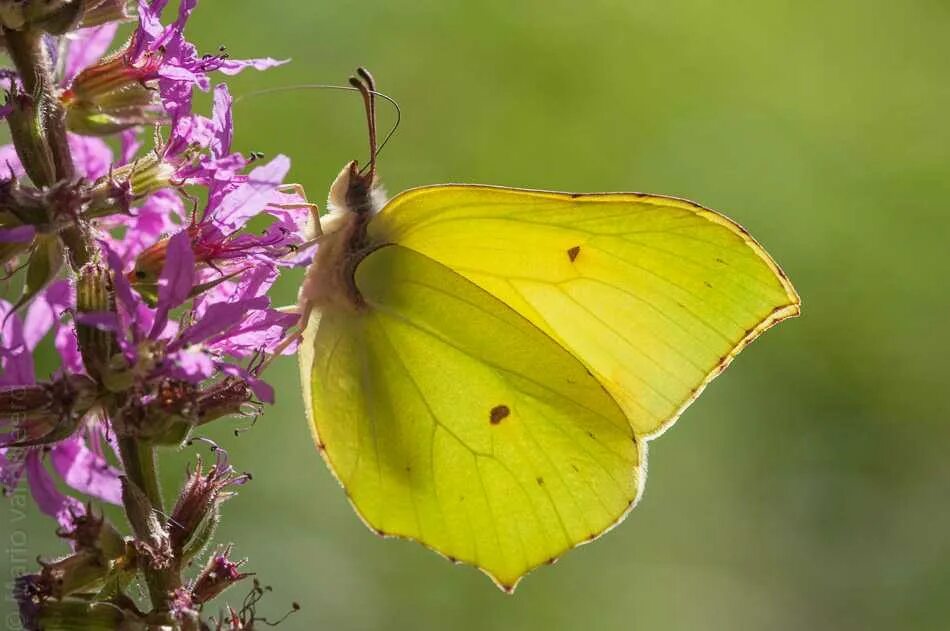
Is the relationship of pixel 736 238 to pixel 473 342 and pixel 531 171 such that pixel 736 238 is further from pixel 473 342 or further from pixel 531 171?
pixel 531 171

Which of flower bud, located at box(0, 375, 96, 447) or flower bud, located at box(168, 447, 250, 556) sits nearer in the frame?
flower bud, located at box(0, 375, 96, 447)

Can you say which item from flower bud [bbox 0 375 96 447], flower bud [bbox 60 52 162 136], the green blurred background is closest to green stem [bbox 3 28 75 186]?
flower bud [bbox 60 52 162 136]

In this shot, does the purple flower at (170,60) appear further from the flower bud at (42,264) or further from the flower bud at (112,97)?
the flower bud at (42,264)

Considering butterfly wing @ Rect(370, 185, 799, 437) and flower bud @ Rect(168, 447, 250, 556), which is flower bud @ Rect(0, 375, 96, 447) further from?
butterfly wing @ Rect(370, 185, 799, 437)

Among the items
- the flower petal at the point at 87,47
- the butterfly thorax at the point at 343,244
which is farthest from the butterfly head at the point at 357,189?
the flower petal at the point at 87,47

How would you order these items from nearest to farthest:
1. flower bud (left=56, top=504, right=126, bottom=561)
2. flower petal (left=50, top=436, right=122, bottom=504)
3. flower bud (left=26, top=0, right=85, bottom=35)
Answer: flower bud (left=26, top=0, right=85, bottom=35)
flower bud (left=56, top=504, right=126, bottom=561)
flower petal (left=50, top=436, right=122, bottom=504)

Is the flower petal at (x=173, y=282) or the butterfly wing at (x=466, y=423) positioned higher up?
the flower petal at (x=173, y=282)

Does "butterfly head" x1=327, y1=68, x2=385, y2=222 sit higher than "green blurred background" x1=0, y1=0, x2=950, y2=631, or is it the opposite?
"butterfly head" x1=327, y1=68, x2=385, y2=222
